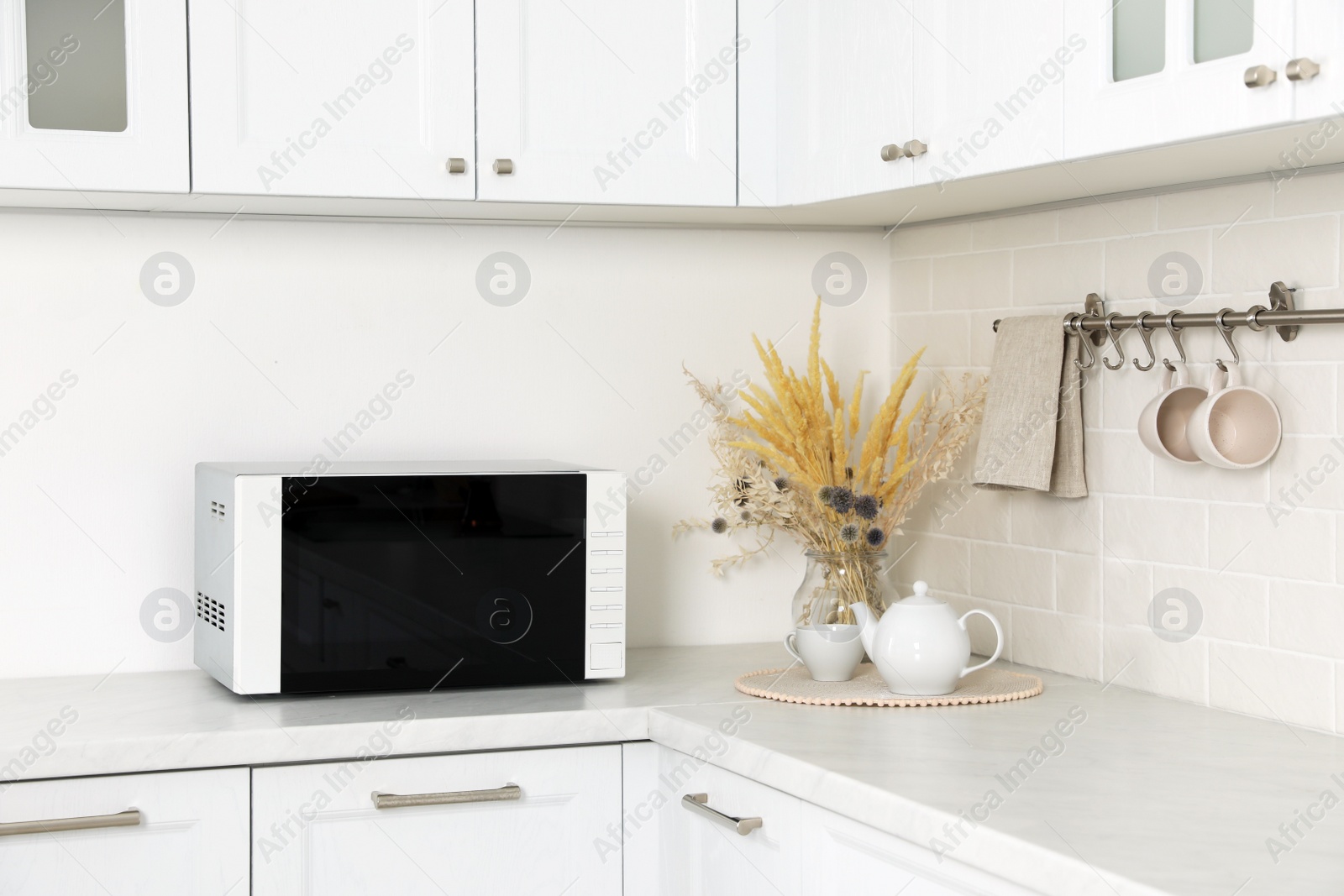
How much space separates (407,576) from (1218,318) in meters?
1.04

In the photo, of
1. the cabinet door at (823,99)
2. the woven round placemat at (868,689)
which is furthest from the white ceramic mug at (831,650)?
the cabinet door at (823,99)

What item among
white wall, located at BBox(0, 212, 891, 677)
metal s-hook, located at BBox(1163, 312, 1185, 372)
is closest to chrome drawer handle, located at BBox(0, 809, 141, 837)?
white wall, located at BBox(0, 212, 891, 677)

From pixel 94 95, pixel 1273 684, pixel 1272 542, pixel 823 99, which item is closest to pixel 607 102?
pixel 823 99

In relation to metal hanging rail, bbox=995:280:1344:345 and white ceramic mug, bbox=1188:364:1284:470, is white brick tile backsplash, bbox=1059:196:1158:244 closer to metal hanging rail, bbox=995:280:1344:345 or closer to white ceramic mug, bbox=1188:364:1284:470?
metal hanging rail, bbox=995:280:1344:345

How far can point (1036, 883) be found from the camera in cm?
108

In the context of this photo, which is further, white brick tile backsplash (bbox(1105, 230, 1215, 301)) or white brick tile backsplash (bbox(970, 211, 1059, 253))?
white brick tile backsplash (bbox(970, 211, 1059, 253))

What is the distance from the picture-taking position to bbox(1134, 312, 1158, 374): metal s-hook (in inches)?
64.9

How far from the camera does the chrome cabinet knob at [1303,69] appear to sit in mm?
1125

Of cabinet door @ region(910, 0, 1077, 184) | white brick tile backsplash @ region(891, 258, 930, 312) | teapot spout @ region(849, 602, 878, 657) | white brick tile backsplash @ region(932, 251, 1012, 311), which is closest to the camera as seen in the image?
cabinet door @ region(910, 0, 1077, 184)

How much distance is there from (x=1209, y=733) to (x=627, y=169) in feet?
3.33

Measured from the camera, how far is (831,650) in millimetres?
1751

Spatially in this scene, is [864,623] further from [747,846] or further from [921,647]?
[747,846]

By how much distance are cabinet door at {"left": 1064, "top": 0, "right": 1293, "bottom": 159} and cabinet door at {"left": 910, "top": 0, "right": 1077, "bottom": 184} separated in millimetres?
30

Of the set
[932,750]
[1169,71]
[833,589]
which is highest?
[1169,71]
